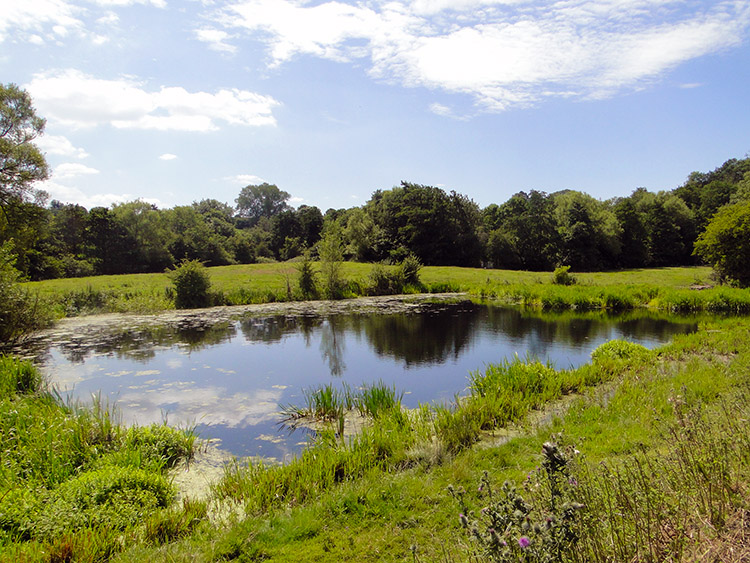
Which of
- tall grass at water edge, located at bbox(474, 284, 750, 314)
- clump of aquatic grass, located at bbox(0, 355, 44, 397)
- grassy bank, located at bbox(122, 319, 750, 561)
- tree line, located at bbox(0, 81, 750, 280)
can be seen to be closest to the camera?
grassy bank, located at bbox(122, 319, 750, 561)

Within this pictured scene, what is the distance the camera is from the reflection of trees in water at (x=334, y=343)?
12.9 m

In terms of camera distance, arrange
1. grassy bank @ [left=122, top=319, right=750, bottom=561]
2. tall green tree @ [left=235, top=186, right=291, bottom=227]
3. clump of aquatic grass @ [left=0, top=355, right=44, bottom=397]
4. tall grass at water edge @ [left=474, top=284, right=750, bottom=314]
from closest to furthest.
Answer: grassy bank @ [left=122, top=319, right=750, bottom=561], clump of aquatic grass @ [left=0, top=355, right=44, bottom=397], tall grass at water edge @ [left=474, top=284, right=750, bottom=314], tall green tree @ [left=235, top=186, right=291, bottom=227]

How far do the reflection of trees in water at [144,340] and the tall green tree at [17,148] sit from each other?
1466 centimetres

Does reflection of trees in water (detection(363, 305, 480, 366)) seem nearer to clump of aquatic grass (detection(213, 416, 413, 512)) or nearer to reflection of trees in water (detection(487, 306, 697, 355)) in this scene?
reflection of trees in water (detection(487, 306, 697, 355))

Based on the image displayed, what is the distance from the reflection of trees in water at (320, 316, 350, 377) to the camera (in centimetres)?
1291

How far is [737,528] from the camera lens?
2664 mm

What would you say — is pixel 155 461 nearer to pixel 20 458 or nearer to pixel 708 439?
pixel 20 458

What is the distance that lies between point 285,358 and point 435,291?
19.7 m

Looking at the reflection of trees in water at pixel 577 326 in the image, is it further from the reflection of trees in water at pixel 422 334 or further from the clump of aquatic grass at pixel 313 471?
the clump of aquatic grass at pixel 313 471

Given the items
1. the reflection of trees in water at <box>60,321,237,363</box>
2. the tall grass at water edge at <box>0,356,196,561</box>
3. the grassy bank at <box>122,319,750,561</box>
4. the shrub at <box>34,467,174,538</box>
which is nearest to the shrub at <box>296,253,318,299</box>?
the reflection of trees in water at <box>60,321,237,363</box>

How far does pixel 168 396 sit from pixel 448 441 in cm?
730

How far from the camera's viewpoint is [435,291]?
31.8 meters

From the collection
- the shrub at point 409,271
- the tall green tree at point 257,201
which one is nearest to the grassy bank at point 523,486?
the shrub at point 409,271

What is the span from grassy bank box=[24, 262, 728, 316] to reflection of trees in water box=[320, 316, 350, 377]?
27.8 feet
